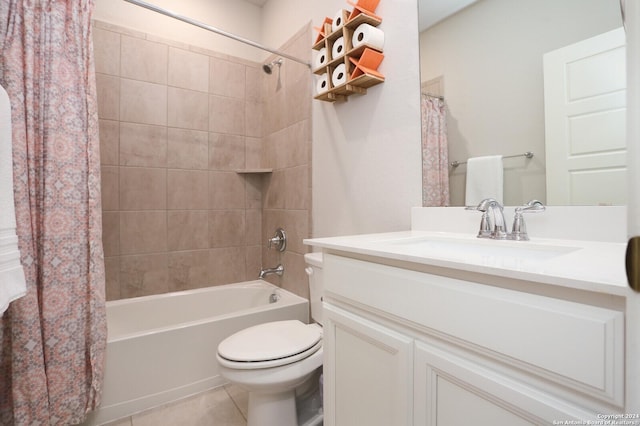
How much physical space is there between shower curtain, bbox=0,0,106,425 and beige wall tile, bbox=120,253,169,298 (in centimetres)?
70

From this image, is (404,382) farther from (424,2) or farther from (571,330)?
(424,2)

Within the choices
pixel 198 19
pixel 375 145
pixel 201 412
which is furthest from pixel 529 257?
pixel 198 19

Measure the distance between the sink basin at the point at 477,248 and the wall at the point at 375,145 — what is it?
0.33 metres

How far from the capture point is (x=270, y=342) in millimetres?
1276

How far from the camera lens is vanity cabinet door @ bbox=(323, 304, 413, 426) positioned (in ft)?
2.34

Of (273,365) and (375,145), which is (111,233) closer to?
(273,365)

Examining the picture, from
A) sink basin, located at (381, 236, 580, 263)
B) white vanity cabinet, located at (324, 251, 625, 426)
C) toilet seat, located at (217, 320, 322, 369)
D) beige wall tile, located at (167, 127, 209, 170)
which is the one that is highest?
beige wall tile, located at (167, 127, 209, 170)

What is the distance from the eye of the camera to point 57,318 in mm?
1253

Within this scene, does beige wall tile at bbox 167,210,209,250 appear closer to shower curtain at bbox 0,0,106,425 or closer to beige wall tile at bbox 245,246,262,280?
beige wall tile at bbox 245,246,262,280

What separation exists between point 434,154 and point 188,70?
192 cm

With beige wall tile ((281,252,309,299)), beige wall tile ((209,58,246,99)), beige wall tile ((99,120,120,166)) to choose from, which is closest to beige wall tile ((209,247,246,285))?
beige wall tile ((281,252,309,299))

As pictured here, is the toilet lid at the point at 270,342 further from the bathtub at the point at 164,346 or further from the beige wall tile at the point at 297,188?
the beige wall tile at the point at 297,188

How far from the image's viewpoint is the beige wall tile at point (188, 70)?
216 centimetres

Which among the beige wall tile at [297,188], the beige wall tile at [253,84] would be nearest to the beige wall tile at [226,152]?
the beige wall tile at [253,84]
